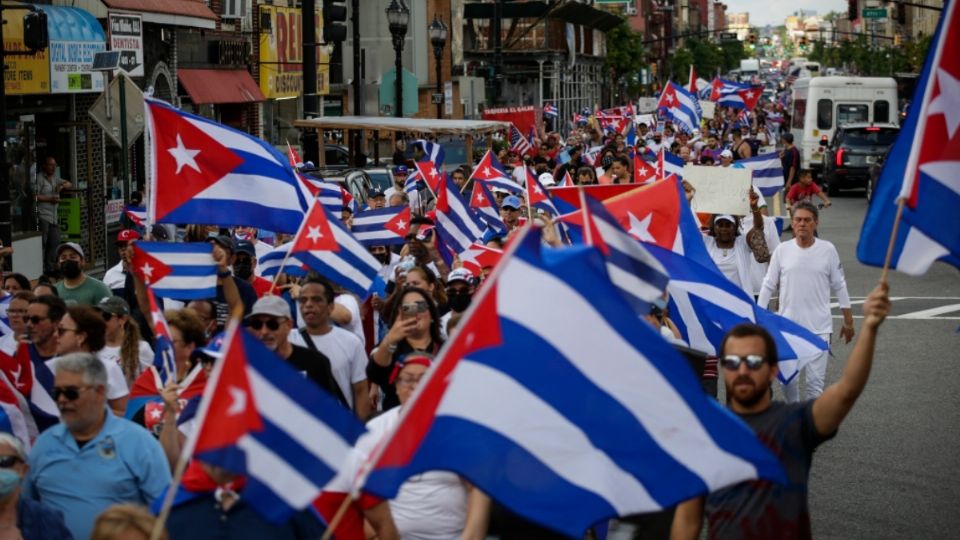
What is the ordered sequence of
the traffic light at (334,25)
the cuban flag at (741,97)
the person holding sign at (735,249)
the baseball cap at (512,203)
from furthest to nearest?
the cuban flag at (741,97) < the traffic light at (334,25) < the baseball cap at (512,203) < the person holding sign at (735,249)

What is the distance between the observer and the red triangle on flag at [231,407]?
4.82 meters

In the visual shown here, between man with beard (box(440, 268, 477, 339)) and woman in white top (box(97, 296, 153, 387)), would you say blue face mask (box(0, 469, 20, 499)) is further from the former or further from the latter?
man with beard (box(440, 268, 477, 339))

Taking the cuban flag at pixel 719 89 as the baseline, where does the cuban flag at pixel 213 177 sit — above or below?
below

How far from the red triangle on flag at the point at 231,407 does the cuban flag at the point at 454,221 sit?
9.29 metres

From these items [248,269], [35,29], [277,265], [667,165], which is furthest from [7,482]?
[667,165]

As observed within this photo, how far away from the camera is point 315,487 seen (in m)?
4.98

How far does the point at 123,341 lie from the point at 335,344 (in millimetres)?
1232

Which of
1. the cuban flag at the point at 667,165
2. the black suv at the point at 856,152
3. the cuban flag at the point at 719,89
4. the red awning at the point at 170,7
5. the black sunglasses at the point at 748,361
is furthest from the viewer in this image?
the cuban flag at the point at 719,89

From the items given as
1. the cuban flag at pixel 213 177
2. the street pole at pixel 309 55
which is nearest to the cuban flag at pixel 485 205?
the cuban flag at pixel 213 177

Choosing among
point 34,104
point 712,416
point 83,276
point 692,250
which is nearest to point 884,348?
point 692,250

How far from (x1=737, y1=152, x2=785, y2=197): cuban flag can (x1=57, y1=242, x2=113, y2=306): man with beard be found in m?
9.94

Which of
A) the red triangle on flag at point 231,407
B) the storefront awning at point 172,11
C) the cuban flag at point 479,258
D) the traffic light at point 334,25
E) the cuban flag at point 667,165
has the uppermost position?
the storefront awning at point 172,11

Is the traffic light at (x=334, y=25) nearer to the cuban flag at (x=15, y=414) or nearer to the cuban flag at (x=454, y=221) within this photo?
the cuban flag at (x=454, y=221)

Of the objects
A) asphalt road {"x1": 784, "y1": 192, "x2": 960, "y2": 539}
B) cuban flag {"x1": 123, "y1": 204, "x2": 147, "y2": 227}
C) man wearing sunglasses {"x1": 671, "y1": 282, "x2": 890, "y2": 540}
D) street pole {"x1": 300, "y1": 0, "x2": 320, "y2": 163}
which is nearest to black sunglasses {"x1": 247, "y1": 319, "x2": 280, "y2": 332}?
man wearing sunglasses {"x1": 671, "y1": 282, "x2": 890, "y2": 540}
